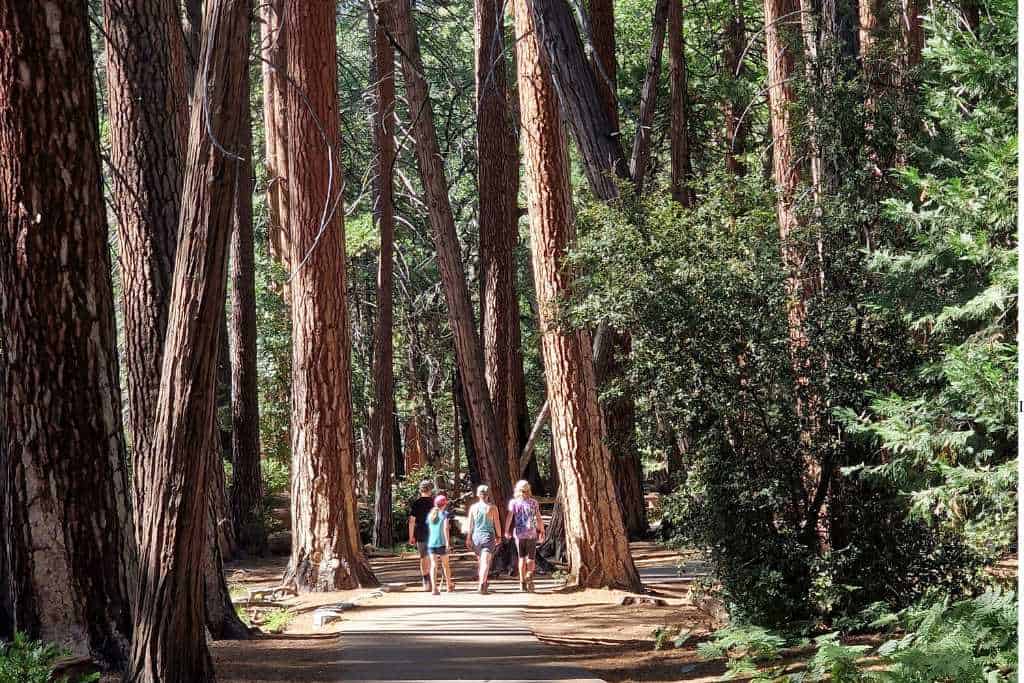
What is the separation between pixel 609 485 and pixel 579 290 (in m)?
3.12

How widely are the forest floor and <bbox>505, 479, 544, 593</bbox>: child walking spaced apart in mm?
447

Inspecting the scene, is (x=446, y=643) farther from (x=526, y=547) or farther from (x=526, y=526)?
Answer: (x=526, y=526)

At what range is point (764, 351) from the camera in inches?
434

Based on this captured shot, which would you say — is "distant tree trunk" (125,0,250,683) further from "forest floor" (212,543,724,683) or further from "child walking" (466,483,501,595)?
"child walking" (466,483,501,595)

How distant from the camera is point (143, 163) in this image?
1054 centimetres

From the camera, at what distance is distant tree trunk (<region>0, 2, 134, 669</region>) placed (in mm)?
7934

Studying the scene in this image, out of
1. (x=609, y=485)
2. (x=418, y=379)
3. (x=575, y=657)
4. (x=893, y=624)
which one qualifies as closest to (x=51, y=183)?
(x=575, y=657)

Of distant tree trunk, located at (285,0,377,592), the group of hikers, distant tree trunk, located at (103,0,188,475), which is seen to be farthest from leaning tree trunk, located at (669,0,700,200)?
distant tree trunk, located at (103,0,188,475)

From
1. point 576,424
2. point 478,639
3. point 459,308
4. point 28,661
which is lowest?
point 478,639

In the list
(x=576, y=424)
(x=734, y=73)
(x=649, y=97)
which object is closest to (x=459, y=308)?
(x=576, y=424)

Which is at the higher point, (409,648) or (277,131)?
(277,131)

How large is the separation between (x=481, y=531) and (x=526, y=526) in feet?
2.12

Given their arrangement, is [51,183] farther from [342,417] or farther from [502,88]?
[502,88]

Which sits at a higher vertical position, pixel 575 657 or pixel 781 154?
pixel 781 154
